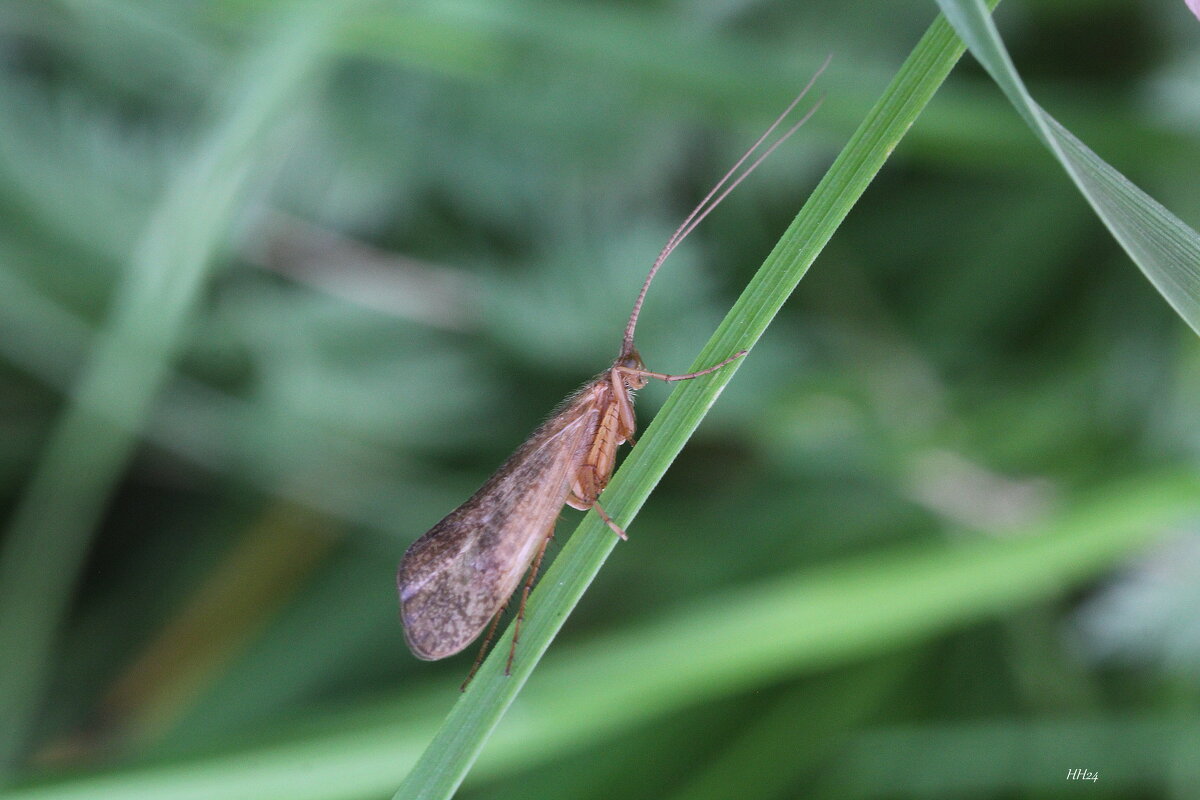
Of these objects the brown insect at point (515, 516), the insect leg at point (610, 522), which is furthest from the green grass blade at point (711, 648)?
the insect leg at point (610, 522)

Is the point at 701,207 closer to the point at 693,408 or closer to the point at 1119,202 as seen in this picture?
the point at 693,408

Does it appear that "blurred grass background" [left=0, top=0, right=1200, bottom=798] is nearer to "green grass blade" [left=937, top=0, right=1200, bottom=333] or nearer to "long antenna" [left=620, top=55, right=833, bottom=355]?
"long antenna" [left=620, top=55, right=833, bottom=355]

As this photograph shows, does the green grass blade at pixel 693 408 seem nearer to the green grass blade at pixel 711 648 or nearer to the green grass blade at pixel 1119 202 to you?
the green grass blade at pixel 1119 202

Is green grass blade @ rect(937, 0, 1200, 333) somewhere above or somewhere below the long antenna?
below

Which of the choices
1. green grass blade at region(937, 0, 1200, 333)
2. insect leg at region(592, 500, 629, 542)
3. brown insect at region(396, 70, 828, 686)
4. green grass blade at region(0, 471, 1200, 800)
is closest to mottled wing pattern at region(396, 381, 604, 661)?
brown insect at region(396, 70, 828, 686)

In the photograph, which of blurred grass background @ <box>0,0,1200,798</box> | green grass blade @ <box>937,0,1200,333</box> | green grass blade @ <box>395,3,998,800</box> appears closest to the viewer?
green grass blade @ <box>937,0,1200,333</box>

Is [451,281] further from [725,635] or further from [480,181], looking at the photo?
[725,635]

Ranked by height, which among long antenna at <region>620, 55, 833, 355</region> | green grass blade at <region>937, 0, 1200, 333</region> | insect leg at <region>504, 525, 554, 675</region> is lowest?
insect leg at <region>504, 525, 554, 675</region>
